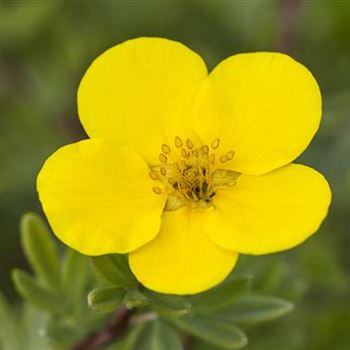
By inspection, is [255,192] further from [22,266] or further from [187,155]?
[22,266]

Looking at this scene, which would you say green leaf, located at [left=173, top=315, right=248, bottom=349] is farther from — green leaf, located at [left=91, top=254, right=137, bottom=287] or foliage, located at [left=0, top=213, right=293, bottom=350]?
green leaf, located at [left=91, top=254, right=137, bottom=287]

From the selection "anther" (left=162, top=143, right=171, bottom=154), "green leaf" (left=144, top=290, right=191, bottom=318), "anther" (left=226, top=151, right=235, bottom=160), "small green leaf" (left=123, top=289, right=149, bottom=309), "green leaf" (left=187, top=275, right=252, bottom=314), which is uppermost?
"anther" (left=162, top=143, right=171, bottom=154)

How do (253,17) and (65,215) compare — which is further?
(253,17)

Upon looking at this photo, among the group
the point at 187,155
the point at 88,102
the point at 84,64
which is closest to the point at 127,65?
the point at 88,102

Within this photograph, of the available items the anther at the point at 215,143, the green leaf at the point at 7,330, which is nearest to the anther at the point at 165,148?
the anther at the point at 215,143

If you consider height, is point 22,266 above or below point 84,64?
below

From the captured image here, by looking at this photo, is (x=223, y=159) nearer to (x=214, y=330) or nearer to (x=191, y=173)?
(x=191, y=173)

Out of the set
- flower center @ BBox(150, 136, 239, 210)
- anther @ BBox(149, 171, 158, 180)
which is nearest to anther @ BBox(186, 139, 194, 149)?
flower center @ BBox(150, 136, 239, 210)
